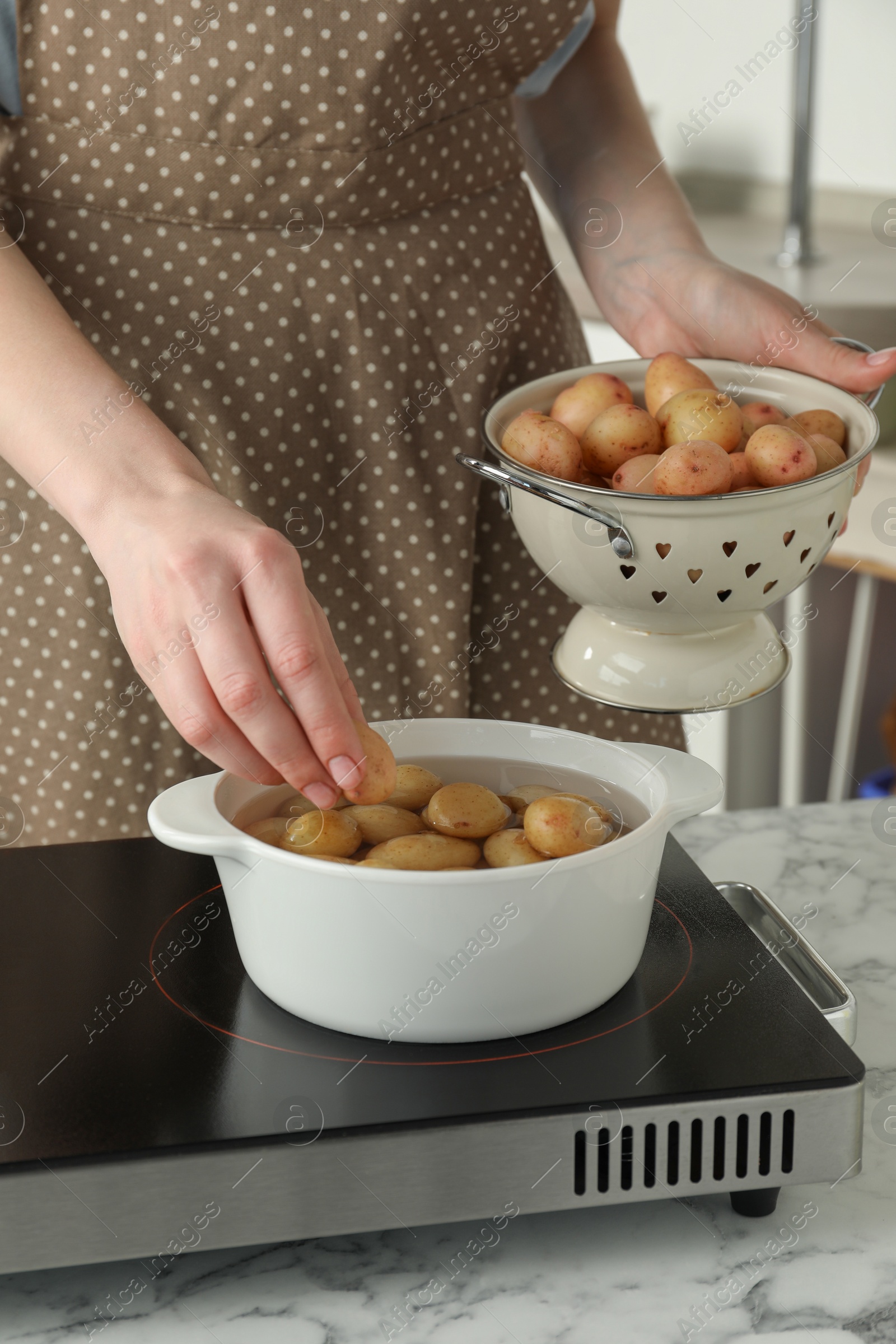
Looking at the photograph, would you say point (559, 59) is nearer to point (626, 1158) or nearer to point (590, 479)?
point (590, 479)

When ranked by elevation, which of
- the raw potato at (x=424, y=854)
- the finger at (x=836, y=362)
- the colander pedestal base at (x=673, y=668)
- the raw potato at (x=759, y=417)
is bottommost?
the colander pedestal base at (x=673, y=668)

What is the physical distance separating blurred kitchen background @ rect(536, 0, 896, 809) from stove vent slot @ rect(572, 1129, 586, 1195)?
1280 mm

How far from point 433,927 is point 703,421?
33 centimetres

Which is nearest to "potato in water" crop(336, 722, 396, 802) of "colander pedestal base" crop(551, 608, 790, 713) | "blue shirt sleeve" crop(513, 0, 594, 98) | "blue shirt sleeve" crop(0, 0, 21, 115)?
"colander pedestal base" crop(551, 608, 790, 713)

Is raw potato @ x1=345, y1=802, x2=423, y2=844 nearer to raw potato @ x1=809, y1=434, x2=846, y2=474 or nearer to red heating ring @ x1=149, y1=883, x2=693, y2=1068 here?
red heating ring @ x1=149, y1=883, x2=693, y2=1068

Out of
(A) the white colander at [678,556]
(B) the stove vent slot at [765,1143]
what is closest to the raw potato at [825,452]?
(A) the white colander at [678,556]

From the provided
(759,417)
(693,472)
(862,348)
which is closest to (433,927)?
(693,472)

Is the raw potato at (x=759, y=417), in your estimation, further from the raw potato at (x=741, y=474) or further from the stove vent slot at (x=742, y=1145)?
the stove vent slot at (x=742, y=1145)

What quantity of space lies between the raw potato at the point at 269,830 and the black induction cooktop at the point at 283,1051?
68 mm

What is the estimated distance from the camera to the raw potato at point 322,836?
52cm

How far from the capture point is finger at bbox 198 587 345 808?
48cm

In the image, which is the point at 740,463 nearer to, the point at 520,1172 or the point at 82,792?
the point at 520,1172

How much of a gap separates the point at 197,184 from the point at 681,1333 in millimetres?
662

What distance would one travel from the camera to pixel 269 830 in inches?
21.0
